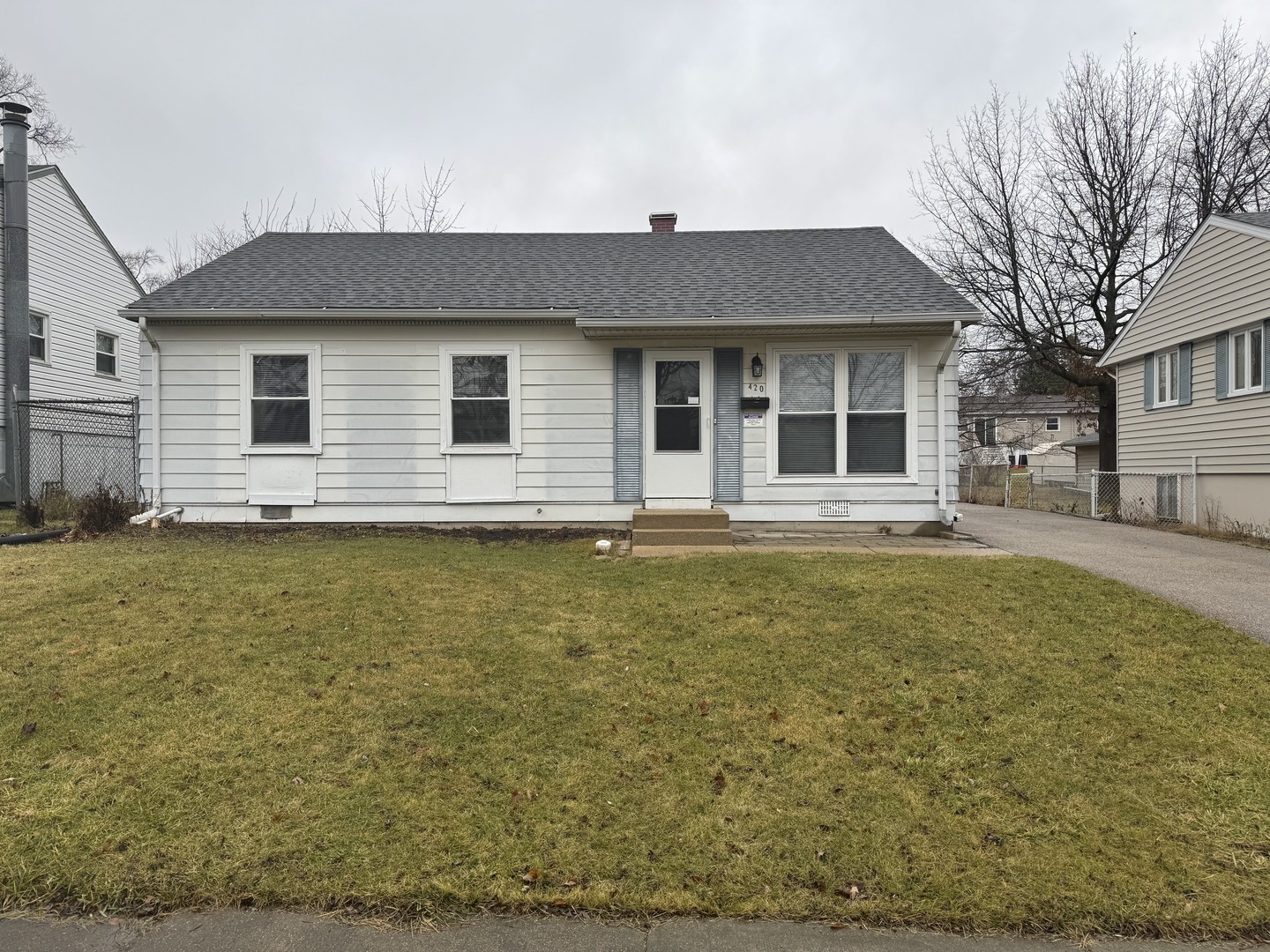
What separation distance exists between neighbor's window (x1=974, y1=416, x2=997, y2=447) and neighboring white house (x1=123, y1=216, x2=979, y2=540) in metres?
23.4

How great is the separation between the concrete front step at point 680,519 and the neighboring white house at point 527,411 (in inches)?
34.1

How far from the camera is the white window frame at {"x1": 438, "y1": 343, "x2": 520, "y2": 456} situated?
9219mm

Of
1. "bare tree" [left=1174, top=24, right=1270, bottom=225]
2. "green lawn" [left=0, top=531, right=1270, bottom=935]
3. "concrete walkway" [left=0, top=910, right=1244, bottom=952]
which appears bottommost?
"concrete walkway" [left=0, top=910, right=1244, bottom=952]

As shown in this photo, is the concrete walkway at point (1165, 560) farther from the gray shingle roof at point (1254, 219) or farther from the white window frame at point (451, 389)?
the white window frame at point (451, 389)

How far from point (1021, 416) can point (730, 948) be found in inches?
1638

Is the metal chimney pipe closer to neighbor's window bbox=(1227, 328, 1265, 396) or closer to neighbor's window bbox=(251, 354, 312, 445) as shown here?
neighbor's window bbox=(251, 354, 312, 445)

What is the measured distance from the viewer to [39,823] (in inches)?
103

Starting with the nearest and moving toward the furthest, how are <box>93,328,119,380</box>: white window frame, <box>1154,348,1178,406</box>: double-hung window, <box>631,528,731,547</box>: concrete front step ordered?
<box>631,528,731,547</box>: concrete front step → <box>1154,348,1178,406</box>: double-hung window → <box>93,328,119,380</box>: white window frame

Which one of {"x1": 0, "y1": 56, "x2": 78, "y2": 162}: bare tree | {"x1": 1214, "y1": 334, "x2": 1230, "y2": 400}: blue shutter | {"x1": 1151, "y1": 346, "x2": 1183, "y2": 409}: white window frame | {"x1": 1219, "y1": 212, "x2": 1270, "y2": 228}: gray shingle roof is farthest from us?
{"x1": 0, "y1": 56, "x2": 78, "y2": 162}: bare tree

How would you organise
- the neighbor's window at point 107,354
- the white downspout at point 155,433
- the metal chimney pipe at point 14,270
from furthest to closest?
the neighbor's window at point 107,354
the metal chimney pipe at point 14,270
the white downspout at point 155,433

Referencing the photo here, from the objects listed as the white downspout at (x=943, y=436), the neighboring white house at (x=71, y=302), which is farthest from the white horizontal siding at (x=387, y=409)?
the neighboring white house at (x=71, y=302)

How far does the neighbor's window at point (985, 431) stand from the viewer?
1265 inches

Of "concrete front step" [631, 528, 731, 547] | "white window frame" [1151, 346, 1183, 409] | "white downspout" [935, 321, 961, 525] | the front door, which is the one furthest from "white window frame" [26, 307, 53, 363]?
"white window frame" [1151, 346, 1183, 409]

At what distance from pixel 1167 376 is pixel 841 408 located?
9777 mm
